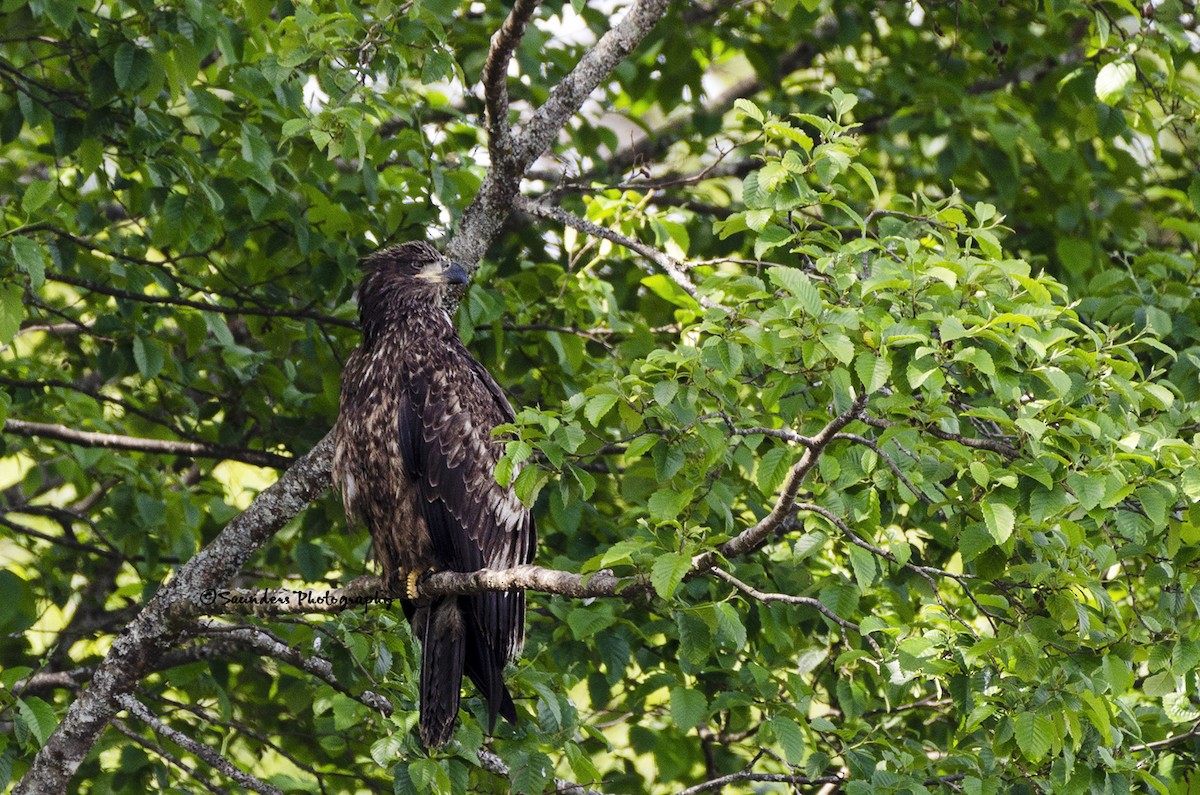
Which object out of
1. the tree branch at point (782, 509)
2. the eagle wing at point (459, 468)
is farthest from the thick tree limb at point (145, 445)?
the tree branch at point (782, 509)

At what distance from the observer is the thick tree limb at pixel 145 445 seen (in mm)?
4914

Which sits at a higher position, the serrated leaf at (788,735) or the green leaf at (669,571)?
the green leaf at (669,571)

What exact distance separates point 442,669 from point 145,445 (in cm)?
168

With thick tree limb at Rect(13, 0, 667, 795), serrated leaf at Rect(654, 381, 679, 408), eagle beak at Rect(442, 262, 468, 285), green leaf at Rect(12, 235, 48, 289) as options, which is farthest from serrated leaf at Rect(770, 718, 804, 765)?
green leaf at Rect(12, 235, 48, 289)

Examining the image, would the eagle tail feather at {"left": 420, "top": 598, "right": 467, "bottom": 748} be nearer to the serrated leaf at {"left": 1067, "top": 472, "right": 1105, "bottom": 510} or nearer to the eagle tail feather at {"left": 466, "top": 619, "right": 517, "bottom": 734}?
the eagle tail feather at {"left": 466, "top": 619, "right": 517, "bottom": 734}

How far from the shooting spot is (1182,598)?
350 cm

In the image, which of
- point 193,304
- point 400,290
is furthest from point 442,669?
point 193,304

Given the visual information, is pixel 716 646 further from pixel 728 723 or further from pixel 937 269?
pixel 937 269

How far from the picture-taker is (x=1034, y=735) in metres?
3.16

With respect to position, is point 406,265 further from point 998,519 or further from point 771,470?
point 998,519

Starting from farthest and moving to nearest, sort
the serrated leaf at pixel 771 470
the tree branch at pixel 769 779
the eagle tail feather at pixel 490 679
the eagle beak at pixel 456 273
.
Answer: the eagle beak at pixel 456 273, the eagle tail feather at pixel 490 679, the tree branch at pixel 769 779, the serrated leaf at pixel 771 470

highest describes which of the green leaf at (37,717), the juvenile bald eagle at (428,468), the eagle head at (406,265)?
the eagle head at (406,265)

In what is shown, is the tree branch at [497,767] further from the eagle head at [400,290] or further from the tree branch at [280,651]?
the eagle head at [400,290]

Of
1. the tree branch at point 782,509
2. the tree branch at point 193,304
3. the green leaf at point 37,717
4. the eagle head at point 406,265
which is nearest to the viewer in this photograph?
the tree branch at point 782,509
